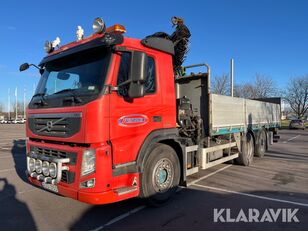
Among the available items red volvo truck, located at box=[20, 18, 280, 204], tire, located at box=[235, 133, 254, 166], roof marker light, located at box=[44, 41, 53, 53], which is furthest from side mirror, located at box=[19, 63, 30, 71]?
tire, located at box=[235, 133, 254, 166]

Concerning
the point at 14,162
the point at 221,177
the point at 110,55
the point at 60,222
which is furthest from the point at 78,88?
the point at 14,162

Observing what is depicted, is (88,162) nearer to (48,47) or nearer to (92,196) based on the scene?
(92,196)

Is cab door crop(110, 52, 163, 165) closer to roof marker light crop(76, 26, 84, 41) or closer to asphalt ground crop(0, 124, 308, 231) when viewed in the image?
asphalt ground crop(0, 124, 308, 231)

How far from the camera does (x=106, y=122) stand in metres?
4.30

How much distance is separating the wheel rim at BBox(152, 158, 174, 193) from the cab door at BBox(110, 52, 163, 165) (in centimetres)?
70

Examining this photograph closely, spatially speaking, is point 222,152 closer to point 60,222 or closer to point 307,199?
point 307,199

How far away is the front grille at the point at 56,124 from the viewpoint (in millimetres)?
4348

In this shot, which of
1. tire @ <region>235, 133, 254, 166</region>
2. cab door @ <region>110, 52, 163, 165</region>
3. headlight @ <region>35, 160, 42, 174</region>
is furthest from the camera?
tire @ <region>235, 133, 254, 166</region>

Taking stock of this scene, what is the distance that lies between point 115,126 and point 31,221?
2205mm

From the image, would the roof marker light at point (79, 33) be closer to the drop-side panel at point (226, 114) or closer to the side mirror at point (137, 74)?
the side mirror at point (137, 74)

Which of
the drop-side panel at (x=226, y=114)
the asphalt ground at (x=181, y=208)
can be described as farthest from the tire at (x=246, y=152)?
the asphalt ground at (x=181, y=208)

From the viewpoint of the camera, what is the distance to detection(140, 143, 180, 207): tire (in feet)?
16.6

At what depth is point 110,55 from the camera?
453cm

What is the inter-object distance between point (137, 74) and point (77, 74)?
43.0 inches
